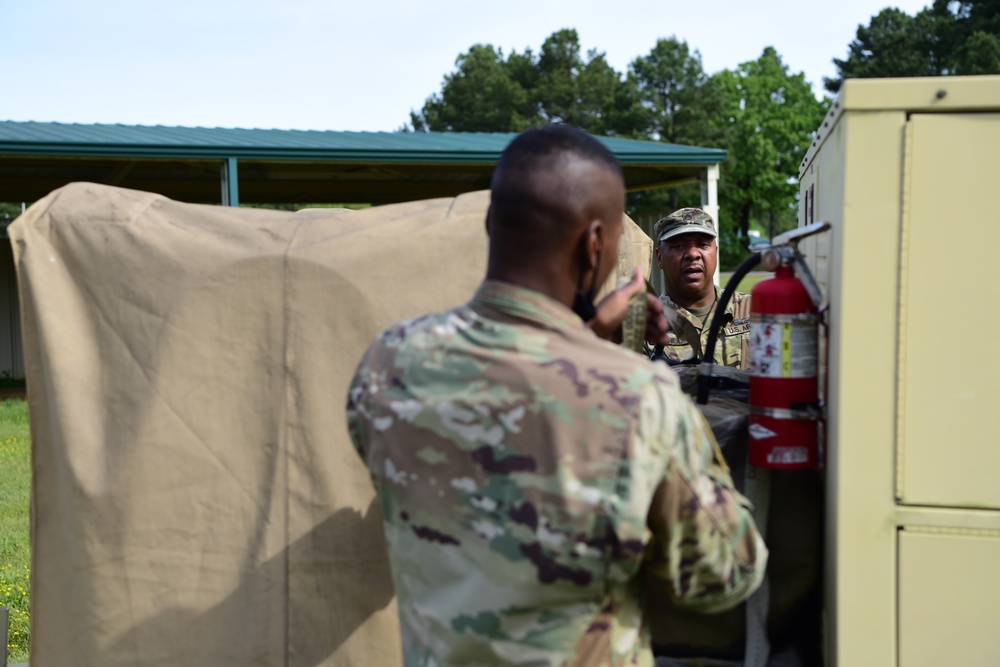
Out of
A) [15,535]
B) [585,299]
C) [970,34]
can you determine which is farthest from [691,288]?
[970,34]

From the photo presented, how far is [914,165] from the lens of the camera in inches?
72.9

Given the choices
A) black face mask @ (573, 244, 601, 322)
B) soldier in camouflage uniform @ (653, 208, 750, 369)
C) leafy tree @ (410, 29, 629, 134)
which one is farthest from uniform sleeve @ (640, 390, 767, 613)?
leafy tree @ (410, 29, 629, 134)

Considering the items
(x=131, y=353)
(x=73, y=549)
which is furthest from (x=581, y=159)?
(x=73, y=549)

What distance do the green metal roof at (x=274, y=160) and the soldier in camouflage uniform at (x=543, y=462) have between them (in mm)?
11360

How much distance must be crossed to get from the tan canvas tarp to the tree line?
128ft

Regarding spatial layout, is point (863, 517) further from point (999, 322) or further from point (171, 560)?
point (171, 560)

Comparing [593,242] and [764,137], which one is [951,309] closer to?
[593,242]

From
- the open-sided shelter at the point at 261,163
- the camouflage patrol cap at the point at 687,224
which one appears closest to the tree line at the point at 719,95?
the open-sided shelter at the point at 261,163

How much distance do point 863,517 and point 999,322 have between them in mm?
445

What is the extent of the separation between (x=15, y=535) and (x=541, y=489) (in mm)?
6046

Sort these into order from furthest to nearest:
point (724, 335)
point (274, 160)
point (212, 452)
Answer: point (274, 160)
point (724, 335)
point (212, 452)

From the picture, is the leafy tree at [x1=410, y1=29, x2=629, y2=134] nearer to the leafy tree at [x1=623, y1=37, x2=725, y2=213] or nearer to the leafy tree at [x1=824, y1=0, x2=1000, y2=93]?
the leafy tree at [x1=623, y1=37, x2=725, y2=213]

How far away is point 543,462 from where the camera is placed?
1.58 m

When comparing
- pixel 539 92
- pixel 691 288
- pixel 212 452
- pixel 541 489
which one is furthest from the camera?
pixel 539 92
